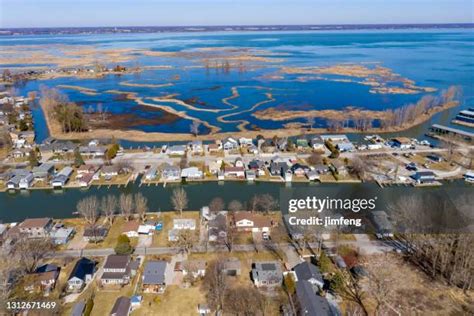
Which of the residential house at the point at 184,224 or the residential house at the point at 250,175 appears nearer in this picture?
the residential house at the point at 184,224

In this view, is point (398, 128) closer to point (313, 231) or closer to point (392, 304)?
point (313, 231)

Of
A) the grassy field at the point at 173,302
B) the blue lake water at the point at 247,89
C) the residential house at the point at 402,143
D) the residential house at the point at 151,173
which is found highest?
the blue lake water at the point at 247,89

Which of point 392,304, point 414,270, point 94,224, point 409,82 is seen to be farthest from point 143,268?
point 409,82

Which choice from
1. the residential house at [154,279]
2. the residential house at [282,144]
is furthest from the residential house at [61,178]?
the residential house at [282,144]

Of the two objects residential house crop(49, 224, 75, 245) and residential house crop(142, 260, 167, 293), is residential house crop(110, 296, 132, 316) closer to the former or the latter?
residential house crop(142, 260, 167, 293)

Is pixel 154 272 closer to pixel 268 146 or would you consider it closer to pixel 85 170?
pixel 85 170

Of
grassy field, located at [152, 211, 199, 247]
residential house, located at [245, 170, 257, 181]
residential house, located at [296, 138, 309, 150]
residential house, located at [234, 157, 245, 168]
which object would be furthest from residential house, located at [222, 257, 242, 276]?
residential house, located at [296, 138, 309, 150]

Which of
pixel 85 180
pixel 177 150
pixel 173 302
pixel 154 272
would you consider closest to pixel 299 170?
pixel 177 150

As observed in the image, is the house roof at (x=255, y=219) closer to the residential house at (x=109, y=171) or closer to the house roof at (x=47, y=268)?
the house roof at (x=47, y=268)
